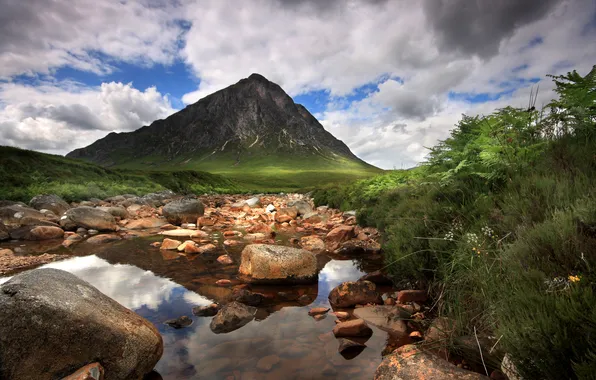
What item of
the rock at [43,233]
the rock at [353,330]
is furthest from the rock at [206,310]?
the rock at [43,233]

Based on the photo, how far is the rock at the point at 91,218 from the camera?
1278 centimetres

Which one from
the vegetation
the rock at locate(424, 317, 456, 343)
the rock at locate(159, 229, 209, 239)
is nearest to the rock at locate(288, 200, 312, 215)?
the rock at locate(159, 229, 209, 239)

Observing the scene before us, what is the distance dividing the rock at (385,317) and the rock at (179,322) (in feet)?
9.35

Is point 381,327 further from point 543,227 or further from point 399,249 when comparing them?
point 543,227

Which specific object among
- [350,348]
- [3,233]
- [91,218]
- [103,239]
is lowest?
[350,348]

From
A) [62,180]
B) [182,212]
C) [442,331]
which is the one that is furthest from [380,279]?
[62,180]

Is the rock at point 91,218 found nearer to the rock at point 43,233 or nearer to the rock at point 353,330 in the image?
the rock at point 43,233

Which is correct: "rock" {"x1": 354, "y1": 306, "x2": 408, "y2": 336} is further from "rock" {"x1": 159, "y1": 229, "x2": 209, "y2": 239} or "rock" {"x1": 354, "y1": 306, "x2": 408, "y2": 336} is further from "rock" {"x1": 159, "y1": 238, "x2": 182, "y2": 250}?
"rock" {"x1": 159, "y1": 229, "x2": 209, "y2": 239}

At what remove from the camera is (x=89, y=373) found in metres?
3.05

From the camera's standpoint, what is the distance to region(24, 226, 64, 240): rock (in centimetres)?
1113

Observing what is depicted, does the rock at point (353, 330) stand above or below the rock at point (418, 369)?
below

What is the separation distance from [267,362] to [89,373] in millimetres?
1969

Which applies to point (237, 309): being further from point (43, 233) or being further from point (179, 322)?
point (43, 233)

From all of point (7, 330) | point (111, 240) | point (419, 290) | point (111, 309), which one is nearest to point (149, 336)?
point (111, 309)
